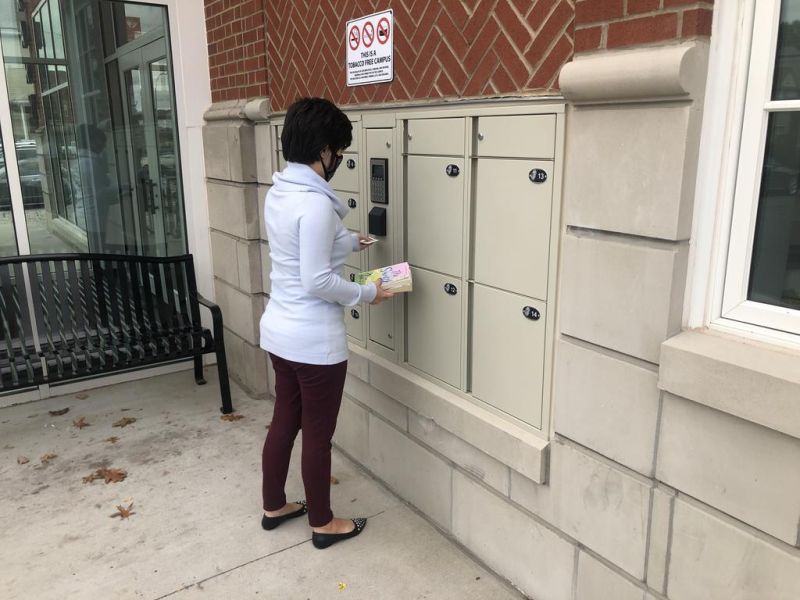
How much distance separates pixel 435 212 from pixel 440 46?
2.30 ft

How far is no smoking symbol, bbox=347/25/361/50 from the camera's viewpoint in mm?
3283

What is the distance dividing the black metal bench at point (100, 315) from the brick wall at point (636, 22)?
314 cm

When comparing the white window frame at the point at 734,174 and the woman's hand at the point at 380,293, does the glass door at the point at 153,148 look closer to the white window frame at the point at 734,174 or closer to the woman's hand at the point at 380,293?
the woman's hand at the point at 380,293

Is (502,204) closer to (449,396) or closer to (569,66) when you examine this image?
(569,66)

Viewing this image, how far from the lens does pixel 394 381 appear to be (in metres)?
3.38

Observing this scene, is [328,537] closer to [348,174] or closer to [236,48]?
[348,174]

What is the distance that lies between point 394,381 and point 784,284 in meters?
1.92

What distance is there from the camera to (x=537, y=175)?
2443 millimetres

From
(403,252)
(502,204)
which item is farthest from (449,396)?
(502,204)

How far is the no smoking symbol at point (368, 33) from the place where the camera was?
3.18 metres

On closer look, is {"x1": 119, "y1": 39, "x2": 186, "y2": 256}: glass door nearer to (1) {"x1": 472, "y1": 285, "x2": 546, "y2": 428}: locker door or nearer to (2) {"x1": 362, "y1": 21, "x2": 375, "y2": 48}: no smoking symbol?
(2) {"x1": 362, "y1": 21, "x2": 375, "y2": 48}: no smoking symbol

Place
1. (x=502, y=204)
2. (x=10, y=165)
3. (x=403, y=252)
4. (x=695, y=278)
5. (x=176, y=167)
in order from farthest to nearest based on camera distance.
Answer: (x=176, y=167) → (x=10, y=165) → (x=403, y=252) → (x=502, y=204) → (x=695, y=278)

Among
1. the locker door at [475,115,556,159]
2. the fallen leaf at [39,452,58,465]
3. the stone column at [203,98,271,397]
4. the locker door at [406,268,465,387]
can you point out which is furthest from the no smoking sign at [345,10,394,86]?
the fallen leaf at [39,452,58,465]

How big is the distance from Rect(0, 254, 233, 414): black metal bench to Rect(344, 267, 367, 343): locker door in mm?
1114
